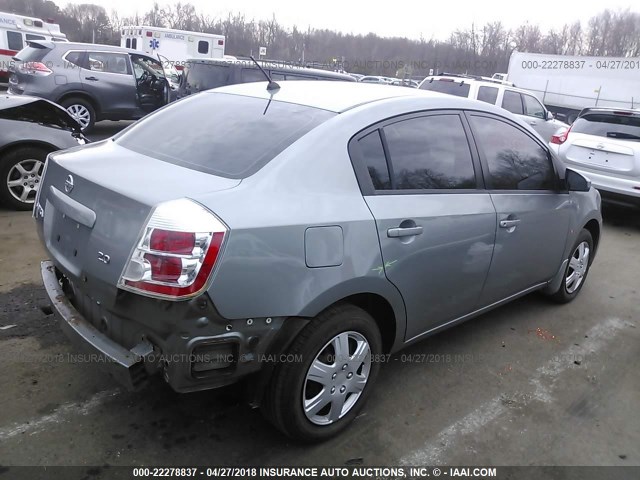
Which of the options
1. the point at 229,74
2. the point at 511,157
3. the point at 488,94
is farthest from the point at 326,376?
the point at 488,94

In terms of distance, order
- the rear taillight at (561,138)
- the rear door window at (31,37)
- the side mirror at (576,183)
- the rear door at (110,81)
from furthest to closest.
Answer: the rear door window at (31,37), the rear door at (110,81), the rear taillight at (561,138), the side mirror at (576,183)

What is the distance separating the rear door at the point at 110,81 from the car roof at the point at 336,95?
8480 mm

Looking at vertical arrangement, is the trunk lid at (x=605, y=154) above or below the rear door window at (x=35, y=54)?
below

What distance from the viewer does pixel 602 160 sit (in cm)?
716

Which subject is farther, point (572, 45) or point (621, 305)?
point (572, 45)

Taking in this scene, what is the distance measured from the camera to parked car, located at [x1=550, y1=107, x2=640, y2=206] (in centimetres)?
688

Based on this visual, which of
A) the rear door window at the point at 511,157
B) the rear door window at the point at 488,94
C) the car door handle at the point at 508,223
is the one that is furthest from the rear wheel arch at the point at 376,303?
the rear door window at the point at 488,94

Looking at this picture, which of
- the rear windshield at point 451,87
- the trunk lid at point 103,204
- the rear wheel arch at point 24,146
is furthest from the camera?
the rear windshield at point 451,87

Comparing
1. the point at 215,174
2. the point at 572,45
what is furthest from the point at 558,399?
the point at 572,45

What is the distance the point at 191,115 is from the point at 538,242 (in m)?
2.45

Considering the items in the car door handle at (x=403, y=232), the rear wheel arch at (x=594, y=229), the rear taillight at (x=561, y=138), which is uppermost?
the rear taillight at (x=561, y=138)

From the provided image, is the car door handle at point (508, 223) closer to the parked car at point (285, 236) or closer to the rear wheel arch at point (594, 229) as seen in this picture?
the parked car at point (285, 236)

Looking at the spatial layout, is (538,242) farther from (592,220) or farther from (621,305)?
(621,305)

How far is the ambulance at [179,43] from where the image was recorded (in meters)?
24.1
